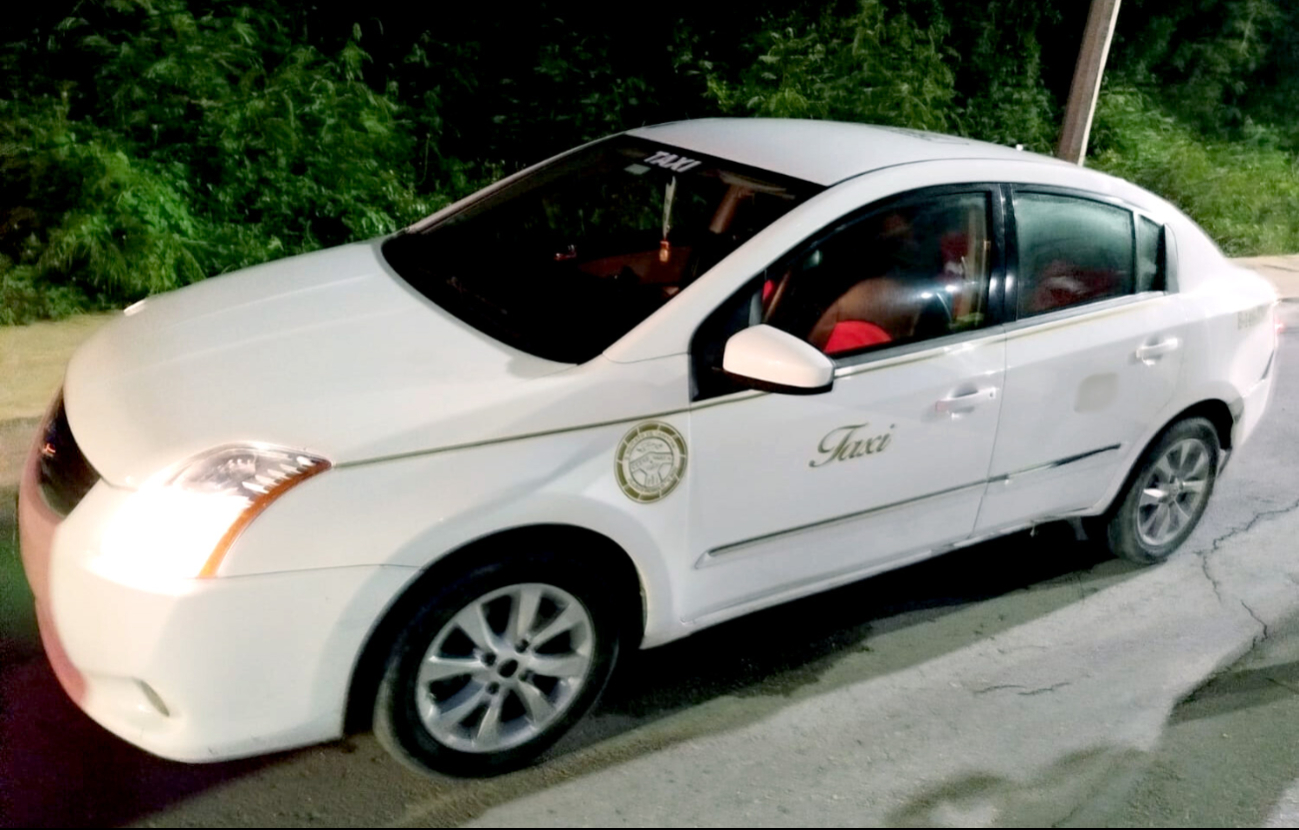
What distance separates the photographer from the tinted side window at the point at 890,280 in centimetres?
331

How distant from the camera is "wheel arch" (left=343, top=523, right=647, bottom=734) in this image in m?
2.68

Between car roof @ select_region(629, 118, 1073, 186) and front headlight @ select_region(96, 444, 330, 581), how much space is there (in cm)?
176

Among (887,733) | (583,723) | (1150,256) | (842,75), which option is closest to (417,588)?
(583,723)

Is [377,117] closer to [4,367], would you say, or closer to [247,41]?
[247,41]

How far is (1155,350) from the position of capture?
3.97m

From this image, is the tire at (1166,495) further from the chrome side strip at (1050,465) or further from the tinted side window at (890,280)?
the tinted side window at (890,280)

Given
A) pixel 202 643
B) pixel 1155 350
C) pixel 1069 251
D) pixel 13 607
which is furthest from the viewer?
pixel 1155 350

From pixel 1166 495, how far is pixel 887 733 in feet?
5.79

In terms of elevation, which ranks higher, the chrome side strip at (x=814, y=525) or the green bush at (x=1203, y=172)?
the green bush at (x=1203, y=172)

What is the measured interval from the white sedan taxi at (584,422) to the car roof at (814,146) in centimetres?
2

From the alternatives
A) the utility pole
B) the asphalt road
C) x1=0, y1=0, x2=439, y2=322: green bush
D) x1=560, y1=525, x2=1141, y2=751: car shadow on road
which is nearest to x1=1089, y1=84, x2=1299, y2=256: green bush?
the utility pole

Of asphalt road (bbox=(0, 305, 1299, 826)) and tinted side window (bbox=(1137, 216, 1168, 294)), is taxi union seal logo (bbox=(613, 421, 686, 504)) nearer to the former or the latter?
asphalt road (bbox=(0, 305, 1299, 826))

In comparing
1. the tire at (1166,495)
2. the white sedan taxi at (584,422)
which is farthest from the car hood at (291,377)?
the tire at (1166,495)

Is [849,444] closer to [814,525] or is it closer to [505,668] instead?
[814,525]
